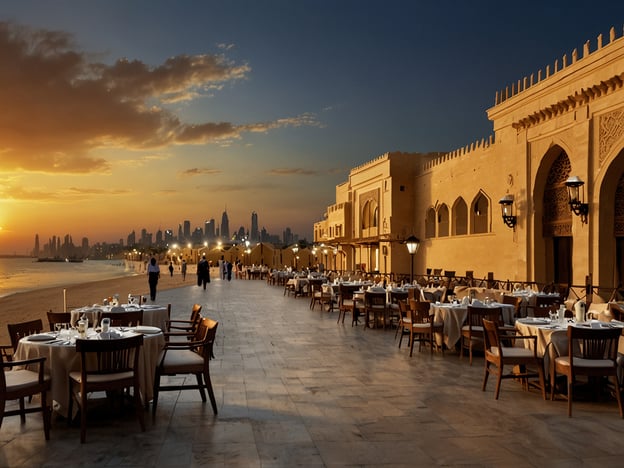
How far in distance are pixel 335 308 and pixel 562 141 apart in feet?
25.9

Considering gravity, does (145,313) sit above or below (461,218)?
below

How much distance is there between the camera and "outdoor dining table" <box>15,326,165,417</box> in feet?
16.9

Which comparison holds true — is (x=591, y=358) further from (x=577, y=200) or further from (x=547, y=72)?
(x=547, y=72)

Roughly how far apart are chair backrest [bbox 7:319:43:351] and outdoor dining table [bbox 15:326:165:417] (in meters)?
0.59

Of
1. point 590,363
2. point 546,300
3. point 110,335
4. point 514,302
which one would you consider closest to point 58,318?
point 110,335

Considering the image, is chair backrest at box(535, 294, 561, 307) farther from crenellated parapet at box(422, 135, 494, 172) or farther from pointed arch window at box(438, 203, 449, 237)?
pointed arch window at box(438, 203, 449, 237)

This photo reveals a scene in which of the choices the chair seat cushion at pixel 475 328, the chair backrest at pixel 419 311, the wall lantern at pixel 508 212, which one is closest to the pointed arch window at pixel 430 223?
the wall lantern at pixel 508 212

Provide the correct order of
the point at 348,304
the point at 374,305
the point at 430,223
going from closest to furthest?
the point at 374,305
the point at 348,304
the point at 430,223

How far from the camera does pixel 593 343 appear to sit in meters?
5.90

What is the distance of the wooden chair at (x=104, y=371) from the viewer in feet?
15.9

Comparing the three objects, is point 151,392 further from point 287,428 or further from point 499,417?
point 499,417

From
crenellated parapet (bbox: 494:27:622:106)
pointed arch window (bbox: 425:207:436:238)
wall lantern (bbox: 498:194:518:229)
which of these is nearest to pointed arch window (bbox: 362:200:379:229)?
pointed arch window (bbox: 425:207:436:238)

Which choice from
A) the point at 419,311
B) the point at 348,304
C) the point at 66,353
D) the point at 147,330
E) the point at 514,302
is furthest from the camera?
the point at 348,304

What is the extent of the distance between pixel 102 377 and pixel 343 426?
2248 millimetres
